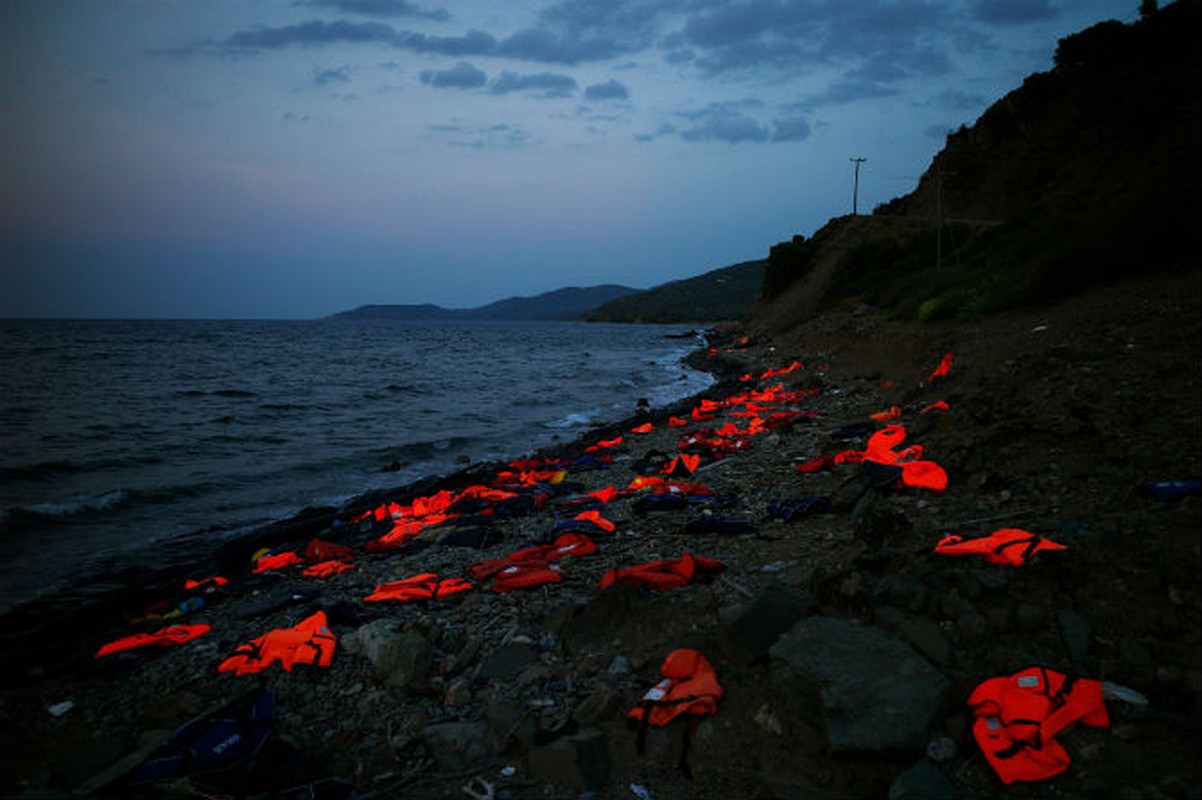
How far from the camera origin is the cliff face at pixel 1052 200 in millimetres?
11469

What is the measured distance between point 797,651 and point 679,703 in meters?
0.76

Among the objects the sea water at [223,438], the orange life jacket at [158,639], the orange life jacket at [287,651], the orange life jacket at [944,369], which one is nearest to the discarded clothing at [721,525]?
the orange life jacket at [287,651]

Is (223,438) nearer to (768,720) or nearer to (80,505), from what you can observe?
(80,505)

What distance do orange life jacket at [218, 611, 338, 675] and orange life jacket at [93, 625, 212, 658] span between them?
1.20 m

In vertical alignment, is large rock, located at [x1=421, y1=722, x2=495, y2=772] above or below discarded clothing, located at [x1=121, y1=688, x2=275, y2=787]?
below

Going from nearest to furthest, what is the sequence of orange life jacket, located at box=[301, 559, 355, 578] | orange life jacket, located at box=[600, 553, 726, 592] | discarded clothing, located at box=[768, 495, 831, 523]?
orange life jacket, located at box=[600, 553, 726, 592]
discarded clothing, located at box=[768, 495, 831, 523]
orange life jacket, located at box=[301, 559, 355, 578]

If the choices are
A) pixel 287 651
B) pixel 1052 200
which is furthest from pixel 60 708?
pixel 1052 200

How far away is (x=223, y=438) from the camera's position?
15.9 meters

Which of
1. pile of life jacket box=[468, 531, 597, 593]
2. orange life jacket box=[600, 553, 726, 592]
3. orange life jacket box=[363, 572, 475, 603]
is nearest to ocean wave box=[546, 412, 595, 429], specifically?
pile of life jacket box=[468, 531, 597, 593]

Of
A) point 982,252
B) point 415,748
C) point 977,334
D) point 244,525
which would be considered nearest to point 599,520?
point 415,748

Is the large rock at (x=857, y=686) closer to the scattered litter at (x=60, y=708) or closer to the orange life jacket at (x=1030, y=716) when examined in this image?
the orange life jacket at (x=1030, y=716)

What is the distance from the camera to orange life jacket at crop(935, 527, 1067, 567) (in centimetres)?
397

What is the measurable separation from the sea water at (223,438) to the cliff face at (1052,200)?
35.5ft

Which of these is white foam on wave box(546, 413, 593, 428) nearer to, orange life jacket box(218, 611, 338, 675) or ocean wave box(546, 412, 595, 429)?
ocean wave box(546, 412, 595, 429)
